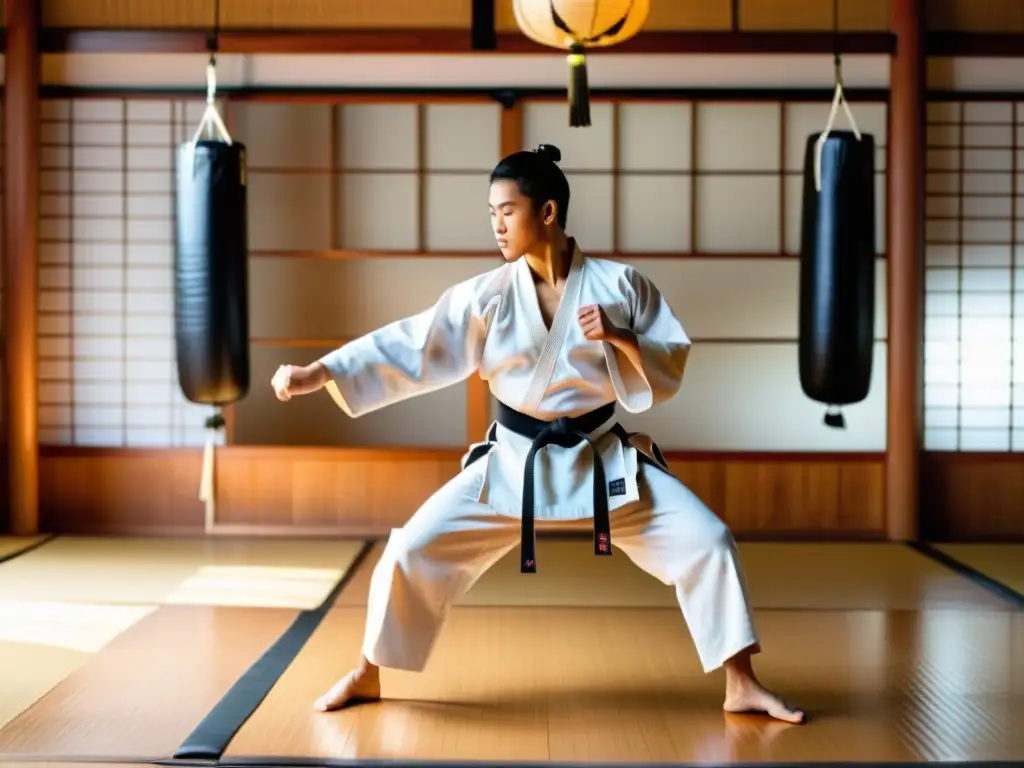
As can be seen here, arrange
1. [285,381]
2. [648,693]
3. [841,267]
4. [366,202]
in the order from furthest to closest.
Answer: [366,202], [841,267], [648,693], [285,381]

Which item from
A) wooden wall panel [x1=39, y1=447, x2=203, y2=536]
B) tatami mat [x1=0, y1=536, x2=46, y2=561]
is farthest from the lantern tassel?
tatami mat [x1=0, y1=536, x2=46, y2=561]

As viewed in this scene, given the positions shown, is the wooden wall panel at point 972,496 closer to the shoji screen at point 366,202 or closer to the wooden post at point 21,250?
the shoji screen at point 366,202

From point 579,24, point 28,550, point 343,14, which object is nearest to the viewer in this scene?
point 579,24

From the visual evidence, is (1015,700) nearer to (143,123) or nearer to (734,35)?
(734,35)

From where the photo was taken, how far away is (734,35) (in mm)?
5383

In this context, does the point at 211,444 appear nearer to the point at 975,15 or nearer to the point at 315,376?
the point at 315,376

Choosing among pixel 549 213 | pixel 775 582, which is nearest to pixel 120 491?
pixel 775 582

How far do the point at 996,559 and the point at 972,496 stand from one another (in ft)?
2.11

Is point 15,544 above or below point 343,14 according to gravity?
Answer: below

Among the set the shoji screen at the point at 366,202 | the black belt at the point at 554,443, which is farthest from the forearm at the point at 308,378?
the shoji screen at the point at 366,202

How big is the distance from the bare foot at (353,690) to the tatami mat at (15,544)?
2520 mm

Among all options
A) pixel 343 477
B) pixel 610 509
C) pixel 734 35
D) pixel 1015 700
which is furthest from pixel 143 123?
pixel 1015 700

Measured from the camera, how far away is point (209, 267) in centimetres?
490

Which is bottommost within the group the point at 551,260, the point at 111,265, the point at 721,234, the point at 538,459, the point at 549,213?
the point at 538,459
